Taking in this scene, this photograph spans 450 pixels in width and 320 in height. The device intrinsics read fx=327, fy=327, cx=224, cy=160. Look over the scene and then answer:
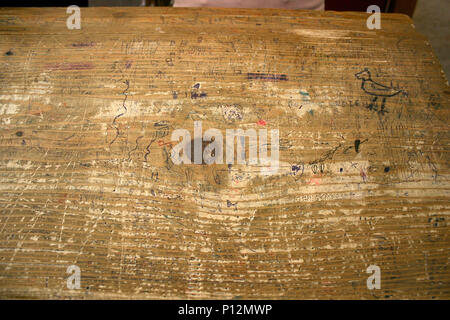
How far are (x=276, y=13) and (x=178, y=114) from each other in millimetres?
445

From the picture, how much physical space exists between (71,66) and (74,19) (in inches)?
7.0

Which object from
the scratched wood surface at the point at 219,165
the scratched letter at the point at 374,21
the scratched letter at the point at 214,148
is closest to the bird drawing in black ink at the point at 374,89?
the scratched wood surface at the point at 219,165

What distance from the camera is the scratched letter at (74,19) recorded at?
907 millimetres

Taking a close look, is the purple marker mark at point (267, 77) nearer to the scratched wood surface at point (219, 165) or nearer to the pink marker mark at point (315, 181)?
the scratched wood surface at point (219, 165)

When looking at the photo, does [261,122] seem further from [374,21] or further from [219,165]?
[374,21]

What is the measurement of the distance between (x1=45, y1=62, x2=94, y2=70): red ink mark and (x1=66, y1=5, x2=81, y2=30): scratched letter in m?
0.14

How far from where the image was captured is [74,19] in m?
0.92

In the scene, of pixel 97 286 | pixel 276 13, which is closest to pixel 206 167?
pixel 97 286

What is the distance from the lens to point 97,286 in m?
0.64

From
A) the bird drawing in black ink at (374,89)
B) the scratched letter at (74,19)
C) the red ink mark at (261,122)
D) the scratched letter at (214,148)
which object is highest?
the scratched letter at (74,19)

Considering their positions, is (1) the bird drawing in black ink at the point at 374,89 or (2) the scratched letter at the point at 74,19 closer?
(1) the bird drawing in black ink at the point at 374,89

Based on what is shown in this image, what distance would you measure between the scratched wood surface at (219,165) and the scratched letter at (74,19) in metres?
0.02

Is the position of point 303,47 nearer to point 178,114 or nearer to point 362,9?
point 178,114

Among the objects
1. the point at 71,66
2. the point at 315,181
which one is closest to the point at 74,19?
the point at 71,66
